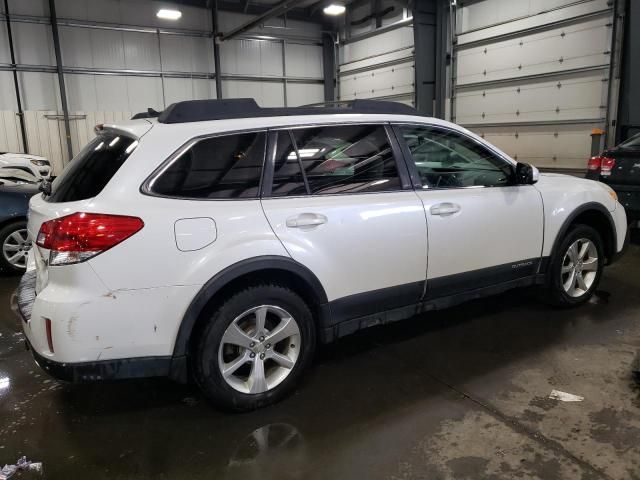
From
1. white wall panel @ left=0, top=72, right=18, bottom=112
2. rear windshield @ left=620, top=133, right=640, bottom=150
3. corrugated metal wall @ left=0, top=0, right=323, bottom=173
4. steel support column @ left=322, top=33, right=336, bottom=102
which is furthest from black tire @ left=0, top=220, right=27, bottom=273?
steel support column @ left=322, top=33, right=336, bottom=102

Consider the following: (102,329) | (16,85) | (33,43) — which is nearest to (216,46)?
(33,43)

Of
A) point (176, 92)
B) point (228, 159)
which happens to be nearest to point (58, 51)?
point (176, 92)

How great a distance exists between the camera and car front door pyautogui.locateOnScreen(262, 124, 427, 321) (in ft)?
8.70

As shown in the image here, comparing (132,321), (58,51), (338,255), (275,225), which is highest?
(58,51)

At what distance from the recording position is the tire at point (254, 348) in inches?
97.7

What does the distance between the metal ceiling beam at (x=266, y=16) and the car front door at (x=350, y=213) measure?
9.42 metres

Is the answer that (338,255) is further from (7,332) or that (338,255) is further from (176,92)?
(176,92)

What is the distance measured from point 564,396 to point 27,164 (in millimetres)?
9682

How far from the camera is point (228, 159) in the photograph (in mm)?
2553

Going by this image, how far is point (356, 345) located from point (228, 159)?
1703 mm

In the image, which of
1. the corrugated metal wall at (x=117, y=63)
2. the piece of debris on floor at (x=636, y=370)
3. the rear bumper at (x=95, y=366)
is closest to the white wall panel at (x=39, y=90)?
the corrugated metal wall at (x=117, y=63)

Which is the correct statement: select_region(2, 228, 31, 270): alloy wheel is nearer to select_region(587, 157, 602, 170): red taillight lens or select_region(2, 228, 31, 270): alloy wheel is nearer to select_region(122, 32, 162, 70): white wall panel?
select_region(587, 157, 602, 170): red taillight lens

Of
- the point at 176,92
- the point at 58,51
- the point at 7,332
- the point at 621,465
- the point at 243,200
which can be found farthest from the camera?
the point at 176,92

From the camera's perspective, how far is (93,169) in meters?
2.48
